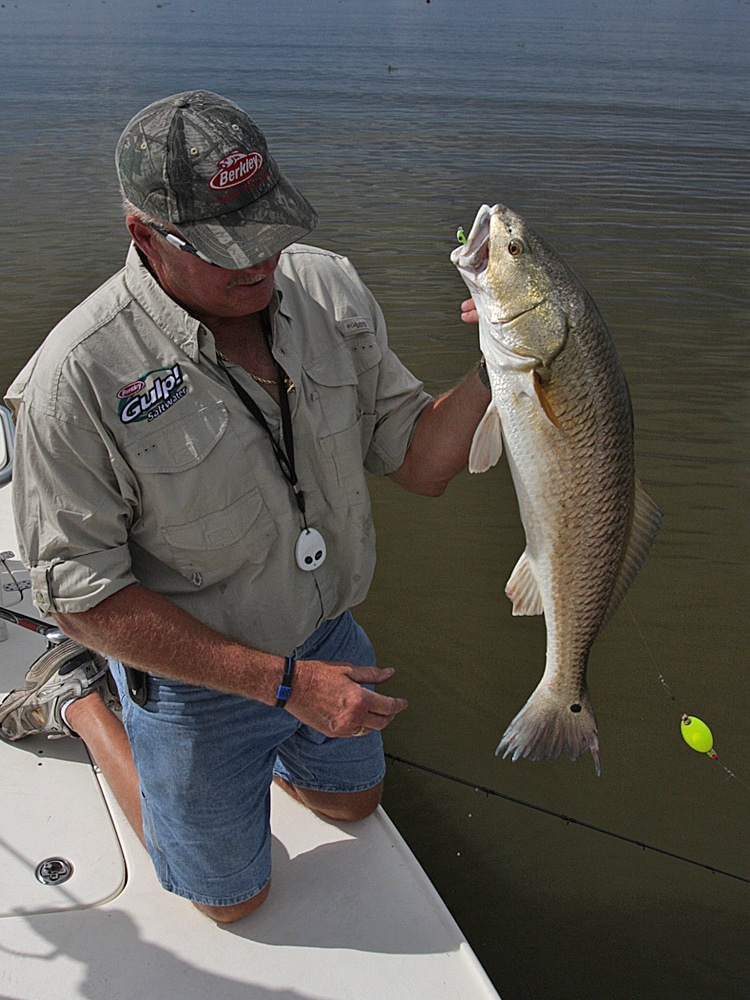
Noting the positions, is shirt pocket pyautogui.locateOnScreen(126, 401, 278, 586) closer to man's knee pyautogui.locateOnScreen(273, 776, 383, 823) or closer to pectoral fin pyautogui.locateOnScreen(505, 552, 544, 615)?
pectoral fin pyautogui.locateOnScreen(505, 552, 544, 615)

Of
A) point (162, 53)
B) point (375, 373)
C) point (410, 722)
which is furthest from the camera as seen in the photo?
point (162, 53)

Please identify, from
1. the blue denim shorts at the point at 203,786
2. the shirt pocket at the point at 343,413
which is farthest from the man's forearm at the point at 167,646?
the shirt pocket at the point at 343,413

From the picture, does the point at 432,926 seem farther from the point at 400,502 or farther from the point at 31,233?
the point at 31,233

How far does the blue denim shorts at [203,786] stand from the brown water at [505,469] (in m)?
1.08

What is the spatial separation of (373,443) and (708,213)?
36.3 feet

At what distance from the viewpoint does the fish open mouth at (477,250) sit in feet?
7.68

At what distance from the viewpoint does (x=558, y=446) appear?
2.41 meters

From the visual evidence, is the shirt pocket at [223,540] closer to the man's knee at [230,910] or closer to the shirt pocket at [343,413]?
the shirt pocket at [343,413]

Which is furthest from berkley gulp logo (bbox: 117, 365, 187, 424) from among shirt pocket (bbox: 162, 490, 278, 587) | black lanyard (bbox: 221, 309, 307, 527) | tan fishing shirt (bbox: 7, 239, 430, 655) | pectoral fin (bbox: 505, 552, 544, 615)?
pectoral fin (bbox: 505, 552, 544, 615)

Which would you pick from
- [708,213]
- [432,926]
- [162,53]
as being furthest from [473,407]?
[162,53]

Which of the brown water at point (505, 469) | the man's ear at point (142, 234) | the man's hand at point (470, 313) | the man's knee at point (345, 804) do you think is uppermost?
the man's ear at point (142, 234)

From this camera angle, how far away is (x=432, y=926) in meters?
2.70

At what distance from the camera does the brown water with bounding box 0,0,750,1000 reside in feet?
11.7

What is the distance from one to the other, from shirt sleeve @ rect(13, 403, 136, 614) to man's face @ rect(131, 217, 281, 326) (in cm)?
46
